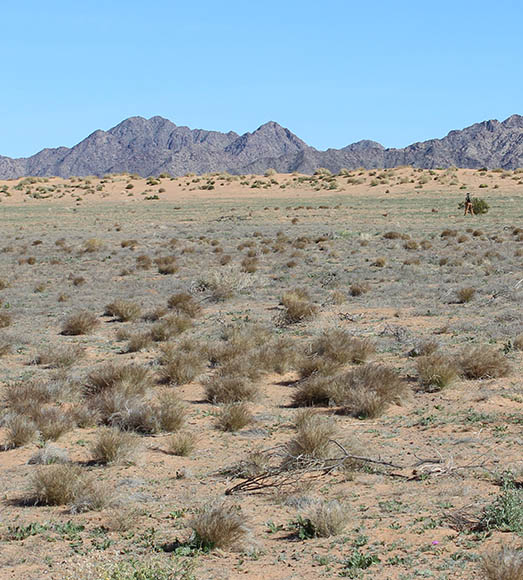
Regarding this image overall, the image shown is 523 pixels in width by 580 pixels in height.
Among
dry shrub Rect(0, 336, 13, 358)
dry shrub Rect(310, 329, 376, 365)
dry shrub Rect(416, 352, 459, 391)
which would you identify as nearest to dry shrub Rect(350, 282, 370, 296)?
dry shrub Rect(310, 329, 376, 365)

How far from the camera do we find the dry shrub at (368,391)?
986 cm

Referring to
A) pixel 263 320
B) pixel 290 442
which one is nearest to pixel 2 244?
pixel 263 320

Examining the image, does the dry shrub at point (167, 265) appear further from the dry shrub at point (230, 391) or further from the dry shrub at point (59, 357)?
the dry shrub at point (230, 391)

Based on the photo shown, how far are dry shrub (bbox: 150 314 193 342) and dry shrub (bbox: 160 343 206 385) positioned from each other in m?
1.80

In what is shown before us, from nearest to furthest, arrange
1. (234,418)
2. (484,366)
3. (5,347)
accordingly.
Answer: (234,418) < (484,366) < (5,347)

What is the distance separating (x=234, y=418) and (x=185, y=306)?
333 inches

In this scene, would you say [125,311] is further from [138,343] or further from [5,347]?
[5,347]

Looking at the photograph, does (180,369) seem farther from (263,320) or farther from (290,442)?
(263,320)

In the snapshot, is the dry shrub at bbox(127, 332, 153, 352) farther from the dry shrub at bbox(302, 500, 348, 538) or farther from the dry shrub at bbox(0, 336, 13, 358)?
the dry shrub at bbox(302, 500, 348, 538)

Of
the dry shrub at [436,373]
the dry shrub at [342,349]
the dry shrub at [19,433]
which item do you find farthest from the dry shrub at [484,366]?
the dry shrub at [19,433]

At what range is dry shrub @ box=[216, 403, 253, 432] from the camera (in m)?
9.50

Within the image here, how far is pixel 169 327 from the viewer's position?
609 inches

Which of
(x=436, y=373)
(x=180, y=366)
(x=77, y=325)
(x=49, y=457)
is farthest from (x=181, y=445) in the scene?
(x=77, y=325)

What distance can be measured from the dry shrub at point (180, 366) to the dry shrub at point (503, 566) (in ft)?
23.7
